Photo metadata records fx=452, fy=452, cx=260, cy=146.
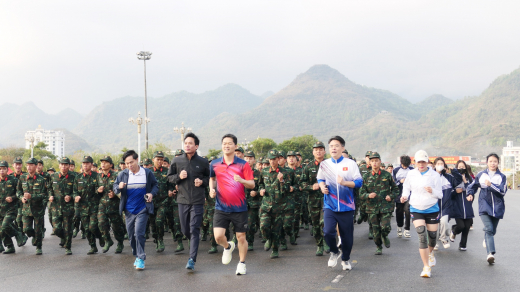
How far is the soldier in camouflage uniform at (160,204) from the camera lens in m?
9.49

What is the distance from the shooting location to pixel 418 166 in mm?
7336

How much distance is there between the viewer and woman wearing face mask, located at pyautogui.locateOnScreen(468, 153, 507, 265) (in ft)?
26.6

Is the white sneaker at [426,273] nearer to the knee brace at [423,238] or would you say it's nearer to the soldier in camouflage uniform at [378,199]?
the knee brace at [423,238]

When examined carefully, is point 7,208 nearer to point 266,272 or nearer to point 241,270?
point 241,270

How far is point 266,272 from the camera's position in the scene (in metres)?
7.45

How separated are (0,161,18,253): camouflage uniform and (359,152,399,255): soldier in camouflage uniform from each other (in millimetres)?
7448

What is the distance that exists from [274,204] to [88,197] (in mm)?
4001

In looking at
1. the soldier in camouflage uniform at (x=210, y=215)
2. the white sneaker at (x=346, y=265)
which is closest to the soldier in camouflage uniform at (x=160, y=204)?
the soldier in camouflage uniform at (x=210, y=215)

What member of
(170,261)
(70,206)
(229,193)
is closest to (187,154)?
(229,193)

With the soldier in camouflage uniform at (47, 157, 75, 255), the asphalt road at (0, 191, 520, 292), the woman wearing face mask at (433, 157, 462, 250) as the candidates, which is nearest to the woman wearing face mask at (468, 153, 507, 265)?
the asphalt road at (0, 191, 520, 292)

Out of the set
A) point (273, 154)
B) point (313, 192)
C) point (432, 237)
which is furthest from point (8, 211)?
point (432, 237)

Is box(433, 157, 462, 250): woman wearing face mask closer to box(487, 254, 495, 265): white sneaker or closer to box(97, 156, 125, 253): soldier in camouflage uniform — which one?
box(487, 254, 495, 265): white sneaker

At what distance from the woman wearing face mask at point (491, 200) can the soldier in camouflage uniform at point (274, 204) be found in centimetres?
360

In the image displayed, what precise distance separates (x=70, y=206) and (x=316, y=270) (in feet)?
17.5
